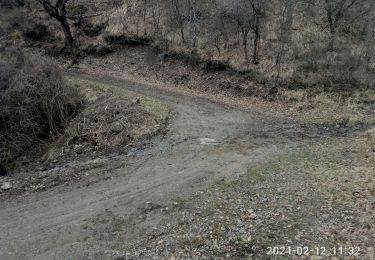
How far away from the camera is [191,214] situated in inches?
345

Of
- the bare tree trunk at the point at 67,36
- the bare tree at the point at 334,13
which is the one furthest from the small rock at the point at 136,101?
the bare tree trunk at the point at 67,36

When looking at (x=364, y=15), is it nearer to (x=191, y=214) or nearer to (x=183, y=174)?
(x=183, y=174)

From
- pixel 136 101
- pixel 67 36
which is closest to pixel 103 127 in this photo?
pixel 136 101

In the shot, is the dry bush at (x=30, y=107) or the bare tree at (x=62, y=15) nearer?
the dry bush at (x=30, y=107)

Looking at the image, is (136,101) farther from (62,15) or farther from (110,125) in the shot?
(62,15)

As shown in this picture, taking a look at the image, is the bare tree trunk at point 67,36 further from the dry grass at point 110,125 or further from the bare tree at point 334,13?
the bare tree at point 334,13

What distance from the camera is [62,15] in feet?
78.3

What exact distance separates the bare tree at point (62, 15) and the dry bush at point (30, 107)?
816 cm

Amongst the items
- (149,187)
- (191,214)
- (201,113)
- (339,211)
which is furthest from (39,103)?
(339,211)

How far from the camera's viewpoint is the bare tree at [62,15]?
23344 mm

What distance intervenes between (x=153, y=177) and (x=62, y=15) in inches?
669

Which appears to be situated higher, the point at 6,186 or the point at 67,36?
the point at 67,36

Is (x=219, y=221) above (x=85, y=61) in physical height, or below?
below

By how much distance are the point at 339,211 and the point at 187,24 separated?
56.6ft
